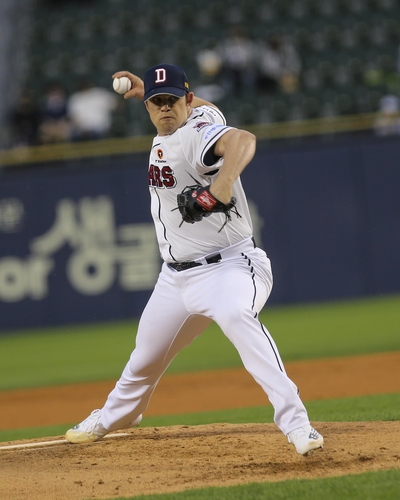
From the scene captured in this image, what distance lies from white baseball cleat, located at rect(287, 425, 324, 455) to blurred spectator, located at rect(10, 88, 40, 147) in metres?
10.5

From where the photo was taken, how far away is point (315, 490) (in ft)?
12.5

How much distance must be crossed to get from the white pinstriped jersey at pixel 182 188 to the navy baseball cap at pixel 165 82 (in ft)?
0.62

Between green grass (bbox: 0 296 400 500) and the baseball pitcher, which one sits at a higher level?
the baseball pitcher

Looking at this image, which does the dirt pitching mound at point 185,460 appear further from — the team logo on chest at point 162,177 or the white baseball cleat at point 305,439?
the team logo on chest at point 162,177

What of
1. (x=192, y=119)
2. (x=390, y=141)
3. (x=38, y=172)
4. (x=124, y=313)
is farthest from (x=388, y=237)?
(x=192, y=119)

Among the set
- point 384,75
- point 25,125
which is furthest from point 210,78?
point 25,125

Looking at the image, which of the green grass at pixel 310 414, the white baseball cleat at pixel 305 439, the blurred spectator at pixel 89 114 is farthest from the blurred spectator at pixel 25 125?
the white baseball cleat at pixel 305 439

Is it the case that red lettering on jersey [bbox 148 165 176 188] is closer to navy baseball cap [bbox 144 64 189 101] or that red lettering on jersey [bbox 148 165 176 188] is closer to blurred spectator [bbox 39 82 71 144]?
navy baseball cap [bbox 144 64 189 101]

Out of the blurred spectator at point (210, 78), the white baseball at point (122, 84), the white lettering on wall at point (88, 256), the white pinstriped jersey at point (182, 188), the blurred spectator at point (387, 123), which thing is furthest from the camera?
the blurred spectator at point (210, 78)

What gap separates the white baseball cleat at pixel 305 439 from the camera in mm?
4156

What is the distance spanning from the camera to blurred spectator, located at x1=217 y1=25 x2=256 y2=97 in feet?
47.3

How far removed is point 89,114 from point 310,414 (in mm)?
9105

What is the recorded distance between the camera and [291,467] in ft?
14.1

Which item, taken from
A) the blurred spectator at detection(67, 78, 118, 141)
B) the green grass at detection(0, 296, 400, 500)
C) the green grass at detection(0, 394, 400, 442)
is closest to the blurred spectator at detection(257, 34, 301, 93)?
the blurred spectator at detection(67, 78, 118, 141)
